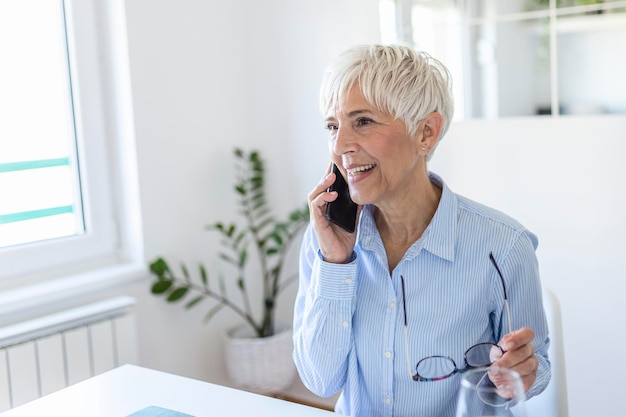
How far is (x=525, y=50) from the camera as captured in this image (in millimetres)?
2553

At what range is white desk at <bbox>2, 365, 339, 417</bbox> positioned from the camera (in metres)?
1.42

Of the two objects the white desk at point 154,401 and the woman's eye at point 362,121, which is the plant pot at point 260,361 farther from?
the woman's eye at point 362,121

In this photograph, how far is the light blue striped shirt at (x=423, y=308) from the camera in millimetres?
1468

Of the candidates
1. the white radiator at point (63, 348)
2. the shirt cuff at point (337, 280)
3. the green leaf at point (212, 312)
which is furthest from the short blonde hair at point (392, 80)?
the green leaf at point (212, 312)

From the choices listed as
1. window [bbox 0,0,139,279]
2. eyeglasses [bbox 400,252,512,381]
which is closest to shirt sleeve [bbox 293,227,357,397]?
eyeglasses [bbox 400,252,512,381]

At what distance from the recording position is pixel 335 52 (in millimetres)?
2943

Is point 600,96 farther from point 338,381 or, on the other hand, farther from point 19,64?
point 19,64

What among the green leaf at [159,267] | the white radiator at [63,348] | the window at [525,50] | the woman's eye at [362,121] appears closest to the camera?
the woman's eye at [362,121]

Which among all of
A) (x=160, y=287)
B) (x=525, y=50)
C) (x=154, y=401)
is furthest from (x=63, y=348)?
(x=525, y=50)

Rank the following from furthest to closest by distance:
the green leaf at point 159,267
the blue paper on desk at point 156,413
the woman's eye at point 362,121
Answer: the green leaf at point 159,267
the woman's eye at point 362,121
the blue paper on desk at point 156,413

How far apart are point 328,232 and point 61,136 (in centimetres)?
147

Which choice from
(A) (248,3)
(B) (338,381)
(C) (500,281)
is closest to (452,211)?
(C) (500,281)

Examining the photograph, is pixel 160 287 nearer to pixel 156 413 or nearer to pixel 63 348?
pixel 63 348

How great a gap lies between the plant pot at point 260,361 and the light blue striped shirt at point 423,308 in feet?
4.25
